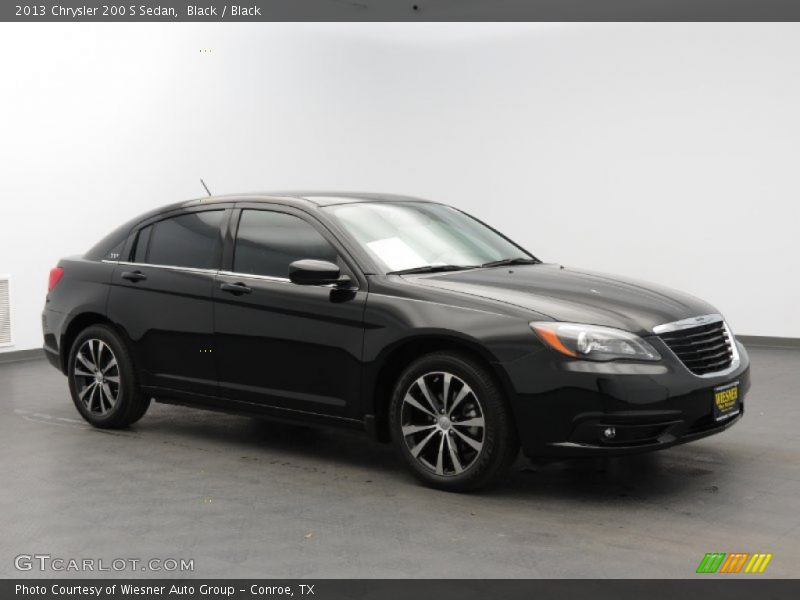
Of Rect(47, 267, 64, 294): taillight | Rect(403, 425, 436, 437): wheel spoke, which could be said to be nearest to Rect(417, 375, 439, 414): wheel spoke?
Rect(403, 425, 436, 437): wheel spoke

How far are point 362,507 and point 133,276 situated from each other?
99.9 inches

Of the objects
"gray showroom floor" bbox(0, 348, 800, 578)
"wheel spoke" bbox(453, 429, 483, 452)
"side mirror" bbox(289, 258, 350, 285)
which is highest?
"side mirror" bbox(289, 258, 350, 285)

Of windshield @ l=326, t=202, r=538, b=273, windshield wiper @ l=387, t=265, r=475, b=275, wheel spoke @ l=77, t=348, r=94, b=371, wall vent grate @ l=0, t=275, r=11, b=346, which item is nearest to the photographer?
windshield wiper @ l=387, t=265, r=475, b=275

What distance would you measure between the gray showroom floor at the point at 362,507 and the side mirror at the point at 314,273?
1.08 metres

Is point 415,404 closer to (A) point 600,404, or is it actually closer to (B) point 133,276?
(A) point 600,404

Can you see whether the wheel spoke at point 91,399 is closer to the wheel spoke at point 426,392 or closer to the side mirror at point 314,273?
the side mirror at point 314,273

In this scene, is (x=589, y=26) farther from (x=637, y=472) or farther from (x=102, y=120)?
(x=637, y=472)

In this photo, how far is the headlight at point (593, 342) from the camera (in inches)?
205

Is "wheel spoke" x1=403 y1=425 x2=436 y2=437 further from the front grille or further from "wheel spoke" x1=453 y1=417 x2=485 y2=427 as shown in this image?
the front grille

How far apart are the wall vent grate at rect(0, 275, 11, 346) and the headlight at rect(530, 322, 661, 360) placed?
6929 mm

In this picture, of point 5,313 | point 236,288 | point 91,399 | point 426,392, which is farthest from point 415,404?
point 5,313

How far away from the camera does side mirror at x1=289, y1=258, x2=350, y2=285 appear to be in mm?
5840

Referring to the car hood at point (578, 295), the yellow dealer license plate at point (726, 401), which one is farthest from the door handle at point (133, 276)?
the yellow dealer license plate at point (726, 401)
